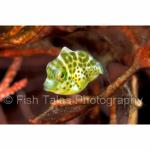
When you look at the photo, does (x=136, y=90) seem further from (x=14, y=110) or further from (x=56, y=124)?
(x=14, y=110)

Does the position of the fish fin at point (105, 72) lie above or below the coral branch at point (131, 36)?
below

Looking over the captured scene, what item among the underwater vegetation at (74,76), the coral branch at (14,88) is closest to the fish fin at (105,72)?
the underwater vegetation at (74,76)

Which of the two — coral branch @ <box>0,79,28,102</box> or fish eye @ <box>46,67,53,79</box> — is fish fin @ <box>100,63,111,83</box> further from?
coral branch @ <box>0,79,28,102</box>
